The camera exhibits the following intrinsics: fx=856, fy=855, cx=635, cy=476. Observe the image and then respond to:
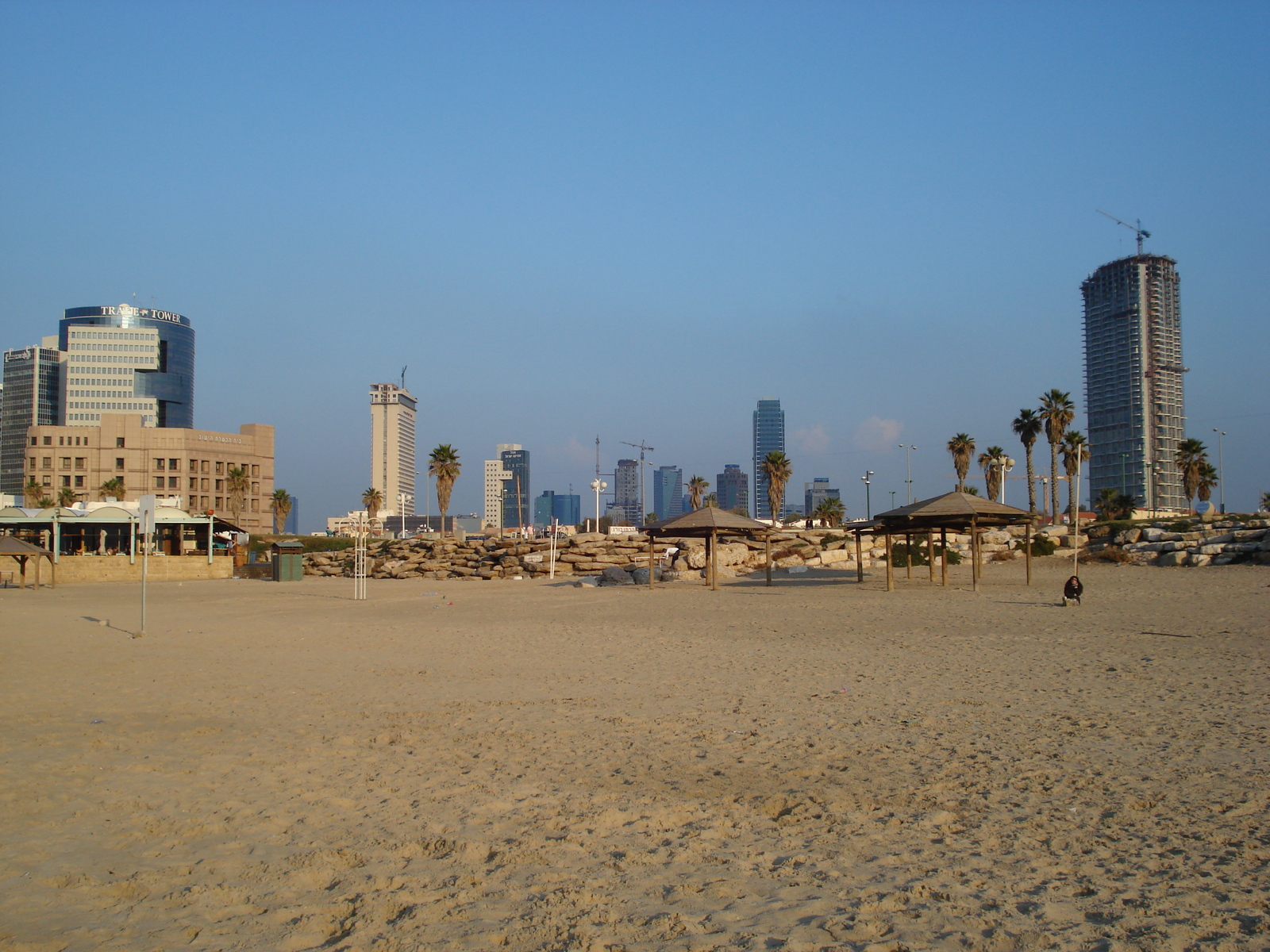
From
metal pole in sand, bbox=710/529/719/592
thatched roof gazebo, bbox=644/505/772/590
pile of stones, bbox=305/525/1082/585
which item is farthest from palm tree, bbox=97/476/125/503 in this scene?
metal pole in sand, bbox=710/529/719/592

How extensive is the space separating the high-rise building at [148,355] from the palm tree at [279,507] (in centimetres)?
5983

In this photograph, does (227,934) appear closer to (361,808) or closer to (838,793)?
(361,808)

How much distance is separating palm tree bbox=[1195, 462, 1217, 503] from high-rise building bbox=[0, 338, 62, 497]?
186 m

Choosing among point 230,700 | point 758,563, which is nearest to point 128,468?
point 758,563

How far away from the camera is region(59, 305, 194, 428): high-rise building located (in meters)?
145

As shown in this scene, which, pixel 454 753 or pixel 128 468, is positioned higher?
pixel 128 468

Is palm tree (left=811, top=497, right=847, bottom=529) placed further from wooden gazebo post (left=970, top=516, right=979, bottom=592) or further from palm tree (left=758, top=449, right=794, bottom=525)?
wooden gazebo post (left=970, top=516, right=979, bottom=592)

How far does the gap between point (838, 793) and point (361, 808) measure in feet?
9.62

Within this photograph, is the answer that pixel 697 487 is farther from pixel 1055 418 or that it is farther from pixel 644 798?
pixel 644 798

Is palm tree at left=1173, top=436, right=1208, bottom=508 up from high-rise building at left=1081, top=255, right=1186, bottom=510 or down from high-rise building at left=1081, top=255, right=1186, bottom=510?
down

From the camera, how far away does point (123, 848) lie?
14.6 ft

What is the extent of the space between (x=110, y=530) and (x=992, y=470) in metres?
53.6

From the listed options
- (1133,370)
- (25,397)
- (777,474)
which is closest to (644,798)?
(777,474)

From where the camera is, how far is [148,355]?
486 feet
